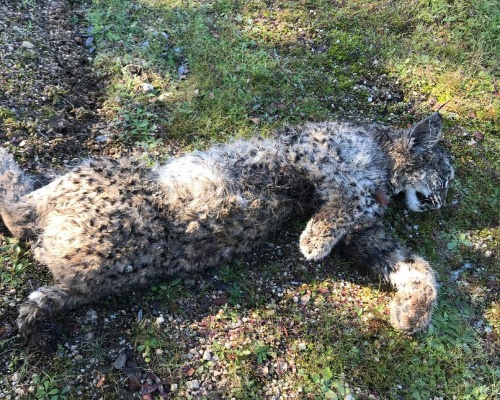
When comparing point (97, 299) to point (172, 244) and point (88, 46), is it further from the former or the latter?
point (88, 46)

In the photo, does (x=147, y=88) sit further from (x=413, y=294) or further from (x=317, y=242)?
(x=413, y=294)

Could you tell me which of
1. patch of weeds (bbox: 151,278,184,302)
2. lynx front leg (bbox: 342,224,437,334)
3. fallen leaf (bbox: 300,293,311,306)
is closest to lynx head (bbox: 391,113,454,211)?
lynx front leg (bbox: 342,224,437,334)

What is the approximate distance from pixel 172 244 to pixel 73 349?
1.09 metres

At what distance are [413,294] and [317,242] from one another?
3.07 feet

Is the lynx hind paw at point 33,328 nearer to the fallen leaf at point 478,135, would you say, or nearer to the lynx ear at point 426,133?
the lynx ear at point 426,133

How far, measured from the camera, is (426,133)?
15.0ft

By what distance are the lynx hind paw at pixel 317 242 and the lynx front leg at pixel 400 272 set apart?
30 centimetres

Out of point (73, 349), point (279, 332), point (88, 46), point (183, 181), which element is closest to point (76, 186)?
point (183, 181)

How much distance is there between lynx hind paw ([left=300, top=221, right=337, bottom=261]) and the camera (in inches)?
159

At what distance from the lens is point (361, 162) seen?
439cm

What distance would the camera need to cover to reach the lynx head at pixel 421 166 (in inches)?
180

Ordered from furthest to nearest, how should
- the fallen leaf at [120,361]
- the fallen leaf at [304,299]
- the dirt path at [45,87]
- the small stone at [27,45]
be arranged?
the small stone at [27,45]
the dirt path at [45,87]
the fallen leaf at [304,299]
the fallen leaf at [120,361]

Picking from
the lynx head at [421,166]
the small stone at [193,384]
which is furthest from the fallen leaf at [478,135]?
the small stone at [193,384]

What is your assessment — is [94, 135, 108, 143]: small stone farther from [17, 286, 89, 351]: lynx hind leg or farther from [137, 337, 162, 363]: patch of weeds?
[137, 337, 162, 363]: patch of weeds
